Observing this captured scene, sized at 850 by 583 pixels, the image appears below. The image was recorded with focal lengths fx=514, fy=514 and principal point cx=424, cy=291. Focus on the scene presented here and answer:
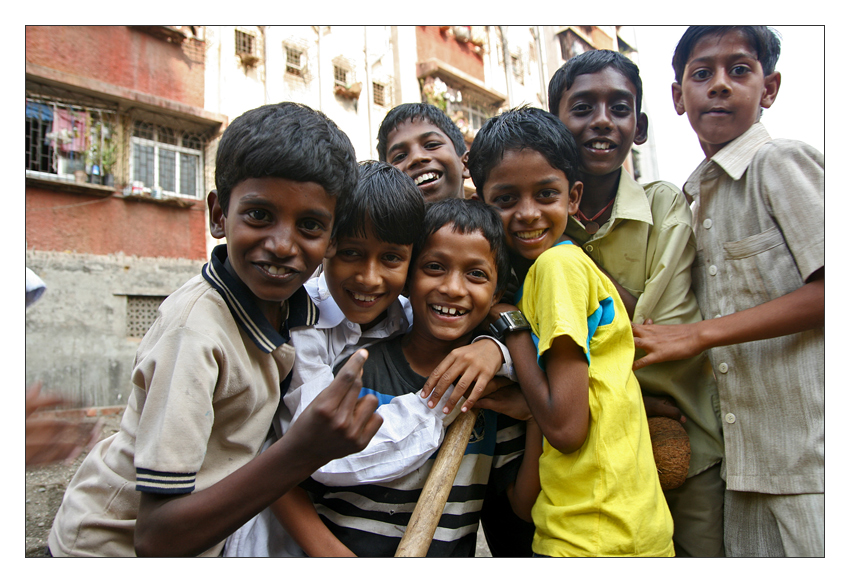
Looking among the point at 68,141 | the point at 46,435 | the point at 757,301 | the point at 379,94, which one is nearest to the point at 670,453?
the point at 757,301

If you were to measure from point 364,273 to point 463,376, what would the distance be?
1.44 feet

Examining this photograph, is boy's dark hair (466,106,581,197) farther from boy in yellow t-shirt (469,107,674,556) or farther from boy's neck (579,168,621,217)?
boy in yellow t-shirt (469,107,674,556)

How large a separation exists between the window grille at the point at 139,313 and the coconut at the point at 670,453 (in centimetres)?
833

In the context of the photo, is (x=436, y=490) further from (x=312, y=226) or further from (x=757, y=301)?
(x=757, y=301)

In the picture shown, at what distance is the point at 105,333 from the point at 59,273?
1.07m

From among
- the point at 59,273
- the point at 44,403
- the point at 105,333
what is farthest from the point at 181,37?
the point at 44,403

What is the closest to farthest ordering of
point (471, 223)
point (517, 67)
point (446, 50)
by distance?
point (471, 223)
point (446, 50)
point (517, 67)

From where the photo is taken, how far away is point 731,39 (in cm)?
173

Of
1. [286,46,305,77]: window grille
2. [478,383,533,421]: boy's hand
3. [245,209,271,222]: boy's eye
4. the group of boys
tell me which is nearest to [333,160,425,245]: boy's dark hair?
the group of boys

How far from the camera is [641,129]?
2.16 metres

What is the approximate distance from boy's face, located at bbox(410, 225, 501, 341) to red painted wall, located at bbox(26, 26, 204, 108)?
307 inches

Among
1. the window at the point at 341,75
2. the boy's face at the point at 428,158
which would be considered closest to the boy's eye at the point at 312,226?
the boy's face at the point at 428,158

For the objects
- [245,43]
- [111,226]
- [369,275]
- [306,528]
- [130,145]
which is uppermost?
[245,43]

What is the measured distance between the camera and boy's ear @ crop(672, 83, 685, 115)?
1.95 m
